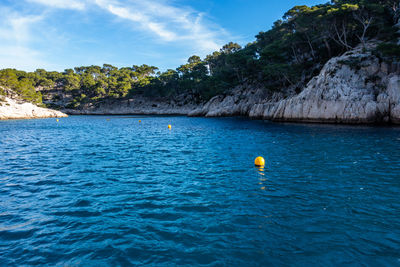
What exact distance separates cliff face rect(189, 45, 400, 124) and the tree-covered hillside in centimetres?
266

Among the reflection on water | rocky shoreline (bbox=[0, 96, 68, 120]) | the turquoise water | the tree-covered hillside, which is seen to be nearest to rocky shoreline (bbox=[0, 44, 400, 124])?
the tree-covered hillside

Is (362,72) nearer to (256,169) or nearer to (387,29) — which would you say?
(387,29)

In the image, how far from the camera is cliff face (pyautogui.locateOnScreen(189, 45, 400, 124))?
99.6 feet

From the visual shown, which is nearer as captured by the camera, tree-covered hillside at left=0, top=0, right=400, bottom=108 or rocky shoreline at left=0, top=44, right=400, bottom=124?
rocky shoreline at left=0, top=44, right=400, bottom=124

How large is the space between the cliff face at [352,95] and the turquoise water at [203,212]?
20028 mm

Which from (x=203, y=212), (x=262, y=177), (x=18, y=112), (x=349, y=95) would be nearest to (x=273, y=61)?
(x=349, y=95)

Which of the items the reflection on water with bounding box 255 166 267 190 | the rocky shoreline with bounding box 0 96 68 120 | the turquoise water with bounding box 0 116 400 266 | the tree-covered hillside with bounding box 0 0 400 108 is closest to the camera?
the turquoise water with bounding box 0 116 400 266

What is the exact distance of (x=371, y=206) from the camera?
7.70 metres

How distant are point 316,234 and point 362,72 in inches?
1460

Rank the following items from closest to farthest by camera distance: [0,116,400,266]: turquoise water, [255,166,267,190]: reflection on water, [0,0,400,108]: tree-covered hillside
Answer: [0,116,400,266]: turquoise water < [255,166,267,190]: reflection on water < [0,0,400,108]: tree-covered hillside

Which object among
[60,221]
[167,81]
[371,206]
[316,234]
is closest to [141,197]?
[60,221]

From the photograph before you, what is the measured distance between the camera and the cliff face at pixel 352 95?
3036 cm

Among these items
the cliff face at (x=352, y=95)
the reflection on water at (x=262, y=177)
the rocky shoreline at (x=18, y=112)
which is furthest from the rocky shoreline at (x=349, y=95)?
the rocky shoreline at (x=18, y=112)

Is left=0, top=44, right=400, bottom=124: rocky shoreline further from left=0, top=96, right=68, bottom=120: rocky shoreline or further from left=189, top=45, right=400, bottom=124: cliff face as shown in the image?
left=0, top=96, right=68, bottom=120: rocky shoreline
